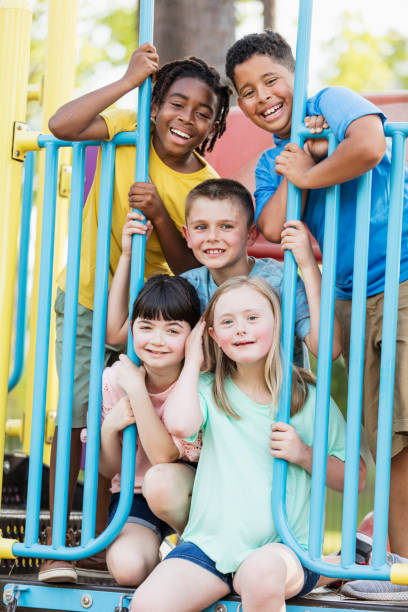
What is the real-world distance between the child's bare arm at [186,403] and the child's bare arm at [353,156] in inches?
24.4

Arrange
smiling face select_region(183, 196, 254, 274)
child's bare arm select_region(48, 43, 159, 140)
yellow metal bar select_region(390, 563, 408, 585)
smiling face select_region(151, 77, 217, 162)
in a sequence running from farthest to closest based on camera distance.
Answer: smiling face select_region(151, 77, 217, 162) → smiling face select_region(183, 196, 254, 274) → child's bare arm select_region(48, 43, 159, 140) → yellow metal bar select_region(390, 563, 408, 585)

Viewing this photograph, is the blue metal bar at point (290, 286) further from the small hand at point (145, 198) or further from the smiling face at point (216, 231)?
the small hand at point (145, 198)

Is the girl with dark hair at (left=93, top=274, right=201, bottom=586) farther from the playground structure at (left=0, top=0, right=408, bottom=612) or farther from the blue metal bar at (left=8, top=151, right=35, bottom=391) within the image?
the blue metal bar at (left=8, top=151, right=35, bottom=391)

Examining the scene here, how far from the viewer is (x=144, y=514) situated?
2.91m

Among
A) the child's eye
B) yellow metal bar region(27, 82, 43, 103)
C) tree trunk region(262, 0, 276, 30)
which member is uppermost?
tree trunk region(262, 0, 276, 30)

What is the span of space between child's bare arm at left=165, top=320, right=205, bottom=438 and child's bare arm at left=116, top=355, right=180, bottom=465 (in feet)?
0.26

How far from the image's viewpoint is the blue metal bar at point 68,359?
2771 mm

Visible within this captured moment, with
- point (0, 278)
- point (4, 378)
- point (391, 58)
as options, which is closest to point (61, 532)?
point (4, 378)

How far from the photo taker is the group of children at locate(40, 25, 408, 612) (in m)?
2.54

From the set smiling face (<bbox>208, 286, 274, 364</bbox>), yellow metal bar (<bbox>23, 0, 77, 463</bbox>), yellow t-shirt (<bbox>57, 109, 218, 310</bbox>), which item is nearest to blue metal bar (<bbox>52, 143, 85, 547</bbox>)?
yellow t-shirt (<bbox>57, 109, 218, 310</bbox>)

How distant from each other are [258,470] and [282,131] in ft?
3.73

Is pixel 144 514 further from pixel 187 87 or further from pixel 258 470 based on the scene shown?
pixel 187 87

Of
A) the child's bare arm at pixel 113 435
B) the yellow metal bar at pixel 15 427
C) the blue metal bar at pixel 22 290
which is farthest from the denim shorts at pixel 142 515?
the blue metal bar at pixel 22 290

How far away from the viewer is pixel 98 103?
2812mm
